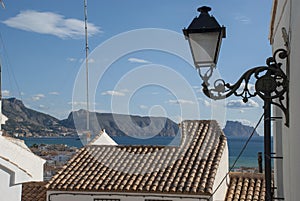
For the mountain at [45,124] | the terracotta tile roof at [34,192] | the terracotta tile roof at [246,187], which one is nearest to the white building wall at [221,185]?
the terracotta tile roof at [246,187]

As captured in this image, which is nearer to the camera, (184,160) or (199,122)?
(184,160)

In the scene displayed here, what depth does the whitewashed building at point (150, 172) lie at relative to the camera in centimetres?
1166

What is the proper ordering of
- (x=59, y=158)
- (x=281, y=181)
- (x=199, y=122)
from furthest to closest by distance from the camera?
(x=59, y=158) < (x=199, y=122) < (x=281, y=181)

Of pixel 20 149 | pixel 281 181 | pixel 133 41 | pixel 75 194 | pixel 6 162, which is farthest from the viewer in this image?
pixel 75 194

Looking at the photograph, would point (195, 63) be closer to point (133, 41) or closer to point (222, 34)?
point (222, 34)

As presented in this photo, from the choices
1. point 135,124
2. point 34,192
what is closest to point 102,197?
point 135,124

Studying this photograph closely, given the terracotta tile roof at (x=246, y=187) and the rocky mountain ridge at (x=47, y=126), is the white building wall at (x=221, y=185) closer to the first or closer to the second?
the terracotta tile roof at (x=246, y=187)

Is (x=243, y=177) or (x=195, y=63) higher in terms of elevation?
(x=195, y=63)

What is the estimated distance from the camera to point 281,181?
4.18 m

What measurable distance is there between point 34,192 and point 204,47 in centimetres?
1241

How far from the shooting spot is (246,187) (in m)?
13.6

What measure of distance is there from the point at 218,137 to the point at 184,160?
6.31 feet

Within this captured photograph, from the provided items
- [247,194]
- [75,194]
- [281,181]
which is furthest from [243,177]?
[281,181]

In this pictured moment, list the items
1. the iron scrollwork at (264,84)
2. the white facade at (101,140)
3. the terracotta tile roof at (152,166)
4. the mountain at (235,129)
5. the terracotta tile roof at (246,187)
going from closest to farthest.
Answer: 1. the iron scrollwork at (264,84)
2. the terracotta tile roof at (152,166)
3. the terracotta tile roof at (246,187)
4. the mountain at (235,129)
5. the white facade at (101,140)
